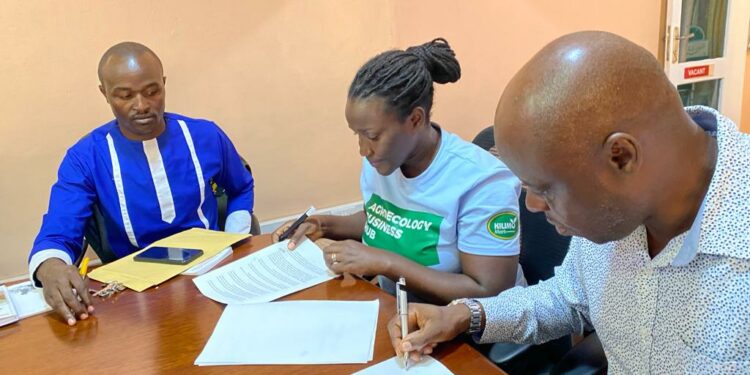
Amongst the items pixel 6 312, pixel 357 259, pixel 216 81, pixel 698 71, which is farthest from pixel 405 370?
pixel 698 71

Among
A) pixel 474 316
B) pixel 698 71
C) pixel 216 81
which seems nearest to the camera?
pixel 474 316

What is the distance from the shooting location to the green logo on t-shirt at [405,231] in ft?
4.24

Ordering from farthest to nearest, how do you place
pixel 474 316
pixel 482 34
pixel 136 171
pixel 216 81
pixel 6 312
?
1. pixel 482 34
2. pixel 216 81
3. pixel 136 171
4. pixel 6 312
5. pixel 474 316

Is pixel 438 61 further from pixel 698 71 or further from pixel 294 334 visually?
pixel 698 71

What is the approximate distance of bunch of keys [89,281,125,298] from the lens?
48.9 inches

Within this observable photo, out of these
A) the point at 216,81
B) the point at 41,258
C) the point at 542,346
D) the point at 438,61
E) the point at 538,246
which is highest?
the point at 438,61

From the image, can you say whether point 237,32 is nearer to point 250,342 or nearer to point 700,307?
point 250,342

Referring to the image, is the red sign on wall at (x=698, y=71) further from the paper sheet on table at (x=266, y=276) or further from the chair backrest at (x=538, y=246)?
the paper sheet on table at (x=266, y=276)

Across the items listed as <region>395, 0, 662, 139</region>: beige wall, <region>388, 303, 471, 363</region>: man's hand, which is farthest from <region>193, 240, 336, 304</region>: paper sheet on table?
<region>395, 0, 662, 139</region>: beige wall

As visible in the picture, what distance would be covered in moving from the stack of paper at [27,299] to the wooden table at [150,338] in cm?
3

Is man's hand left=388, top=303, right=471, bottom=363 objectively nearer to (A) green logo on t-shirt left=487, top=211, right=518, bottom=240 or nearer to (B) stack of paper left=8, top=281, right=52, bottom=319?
(A) green logo on t-shirt left=487, top=211, right=518, bottom=240

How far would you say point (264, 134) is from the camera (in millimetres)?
2518

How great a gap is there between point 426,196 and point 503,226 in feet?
0.65

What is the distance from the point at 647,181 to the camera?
0.67 m
